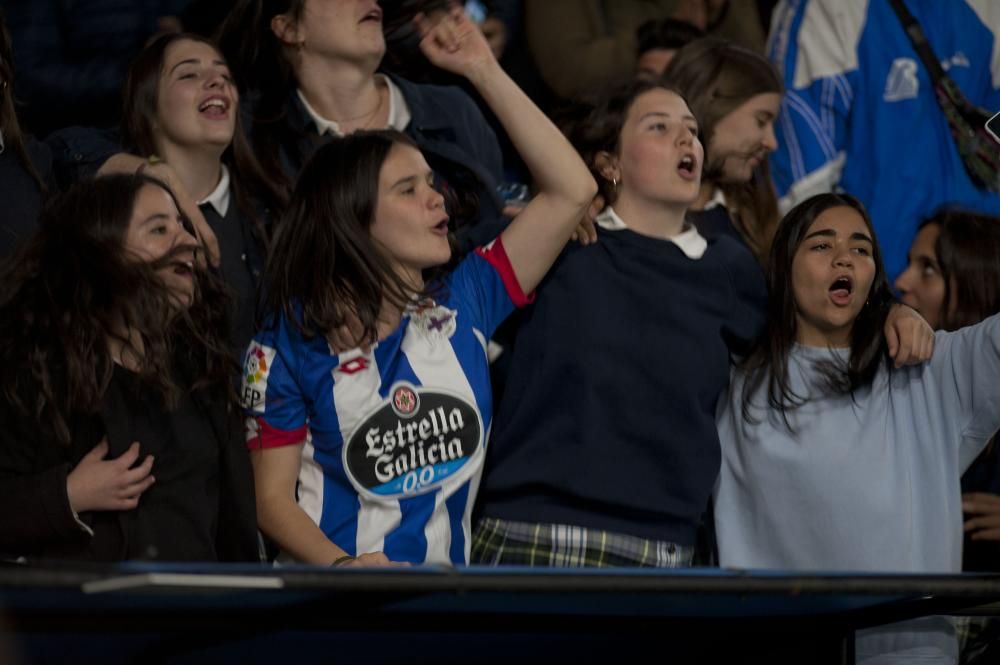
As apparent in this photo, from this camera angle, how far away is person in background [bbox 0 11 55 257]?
3293mm

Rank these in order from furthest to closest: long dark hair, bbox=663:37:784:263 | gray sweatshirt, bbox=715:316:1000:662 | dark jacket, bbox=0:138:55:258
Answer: long dark hair, bbox=663:37:784:263
dark jacket, bbox=0:138:55:258
gray sweatshirt, bbox=715:316:1000:662

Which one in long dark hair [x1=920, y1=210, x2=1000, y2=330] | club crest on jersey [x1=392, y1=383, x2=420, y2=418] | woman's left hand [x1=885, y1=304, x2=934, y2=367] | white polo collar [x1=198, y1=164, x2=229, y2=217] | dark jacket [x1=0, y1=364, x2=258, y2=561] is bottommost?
dark jacket [x1=0, y1=364, x2=258, y2=561]

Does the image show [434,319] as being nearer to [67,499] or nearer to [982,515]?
[67,499]

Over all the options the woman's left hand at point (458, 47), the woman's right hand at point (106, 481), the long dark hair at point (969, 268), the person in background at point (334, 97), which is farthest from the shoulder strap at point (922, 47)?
the woman's right hand at point (106, 481)

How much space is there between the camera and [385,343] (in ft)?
9.95

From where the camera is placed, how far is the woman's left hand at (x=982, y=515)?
3.56 meters

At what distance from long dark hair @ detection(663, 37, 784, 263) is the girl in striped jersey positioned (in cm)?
87

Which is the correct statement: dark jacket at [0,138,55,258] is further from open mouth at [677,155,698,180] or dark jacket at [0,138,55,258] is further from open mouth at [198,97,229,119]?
open mouth at [677,155,698,180]

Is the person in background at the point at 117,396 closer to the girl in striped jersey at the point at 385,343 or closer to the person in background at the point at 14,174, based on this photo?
the girl in striped jersey at the point at 385,343

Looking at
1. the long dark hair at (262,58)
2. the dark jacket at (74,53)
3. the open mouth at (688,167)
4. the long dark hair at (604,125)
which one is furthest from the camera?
the dark jacket at (74,53)

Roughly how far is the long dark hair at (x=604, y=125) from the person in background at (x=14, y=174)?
1133 millimetres

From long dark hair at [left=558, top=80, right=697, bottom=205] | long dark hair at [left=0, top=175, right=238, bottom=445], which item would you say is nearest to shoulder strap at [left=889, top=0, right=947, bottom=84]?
long dark hair at [left=558, top=80, right=697, bottom=205]

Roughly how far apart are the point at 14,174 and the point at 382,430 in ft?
3.33

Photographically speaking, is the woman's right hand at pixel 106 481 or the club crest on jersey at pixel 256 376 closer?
the woman's right hand at pixel 106 481
